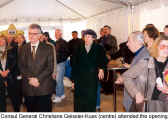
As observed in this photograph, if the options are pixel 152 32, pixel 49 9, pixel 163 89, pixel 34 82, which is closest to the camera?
pixel 163 89

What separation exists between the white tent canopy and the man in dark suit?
348 cm

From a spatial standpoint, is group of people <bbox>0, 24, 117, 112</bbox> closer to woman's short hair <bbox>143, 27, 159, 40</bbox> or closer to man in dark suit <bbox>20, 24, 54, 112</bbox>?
man in dark suit <bbox>20, 24, 54, 112</bbox>

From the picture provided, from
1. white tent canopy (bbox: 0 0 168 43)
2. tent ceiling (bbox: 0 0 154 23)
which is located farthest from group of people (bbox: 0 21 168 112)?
tent ceiling (bbox: 0 0 154 23)

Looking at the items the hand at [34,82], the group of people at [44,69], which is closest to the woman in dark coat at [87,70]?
the group of people at [44,69]

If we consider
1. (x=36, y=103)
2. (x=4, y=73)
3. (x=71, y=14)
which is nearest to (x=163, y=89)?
(x=36, y=103)

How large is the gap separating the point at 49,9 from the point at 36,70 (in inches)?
179

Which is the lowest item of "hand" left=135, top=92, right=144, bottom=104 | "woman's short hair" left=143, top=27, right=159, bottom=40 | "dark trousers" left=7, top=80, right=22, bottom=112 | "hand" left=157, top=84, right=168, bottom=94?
"dark trousers" left=7, top=80, right=22, bottom=112

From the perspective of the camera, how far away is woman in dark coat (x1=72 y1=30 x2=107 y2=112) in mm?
2883

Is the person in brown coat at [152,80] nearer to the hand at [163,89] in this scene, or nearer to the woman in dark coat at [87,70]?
the hand at [163,89]

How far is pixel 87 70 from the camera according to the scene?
291 cm

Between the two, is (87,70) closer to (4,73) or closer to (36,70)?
(36,70)

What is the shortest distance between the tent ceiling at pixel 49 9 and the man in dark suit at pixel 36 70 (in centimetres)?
397

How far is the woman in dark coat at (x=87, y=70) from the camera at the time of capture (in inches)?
113

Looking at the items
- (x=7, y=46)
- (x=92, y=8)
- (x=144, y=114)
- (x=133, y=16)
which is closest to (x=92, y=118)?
(x=144, y=114)
